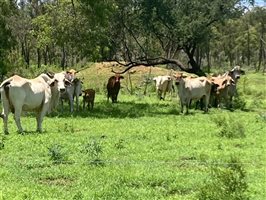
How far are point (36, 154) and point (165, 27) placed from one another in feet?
55.6

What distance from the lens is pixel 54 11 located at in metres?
38.9

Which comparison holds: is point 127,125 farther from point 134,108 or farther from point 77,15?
point 77,15

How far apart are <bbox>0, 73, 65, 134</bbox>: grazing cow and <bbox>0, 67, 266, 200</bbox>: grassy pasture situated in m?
0.78

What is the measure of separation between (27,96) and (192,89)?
10.2 metres

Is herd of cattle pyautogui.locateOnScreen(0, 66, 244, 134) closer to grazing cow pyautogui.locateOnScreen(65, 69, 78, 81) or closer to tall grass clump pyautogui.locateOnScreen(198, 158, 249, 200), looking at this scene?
grazing cow pyautogui.locateOnScreen(65, 69, 78, 81)

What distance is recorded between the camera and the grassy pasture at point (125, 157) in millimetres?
8992

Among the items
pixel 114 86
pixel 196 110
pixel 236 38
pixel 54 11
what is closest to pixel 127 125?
pixel 196 110

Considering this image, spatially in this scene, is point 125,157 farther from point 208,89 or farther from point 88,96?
point 208,89

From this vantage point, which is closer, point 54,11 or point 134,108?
point 134,108

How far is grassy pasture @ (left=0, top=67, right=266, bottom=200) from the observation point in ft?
29.5

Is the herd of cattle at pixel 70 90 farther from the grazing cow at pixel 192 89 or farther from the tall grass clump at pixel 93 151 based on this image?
the tall grass clump at pixel 93 151

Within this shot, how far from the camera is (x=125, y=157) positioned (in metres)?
11.9

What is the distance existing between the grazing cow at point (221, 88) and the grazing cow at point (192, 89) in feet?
4.28

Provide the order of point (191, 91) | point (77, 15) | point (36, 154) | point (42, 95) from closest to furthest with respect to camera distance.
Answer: point (36, 154) < point (42, 95) < point (191, 91) < point (77, 15)
